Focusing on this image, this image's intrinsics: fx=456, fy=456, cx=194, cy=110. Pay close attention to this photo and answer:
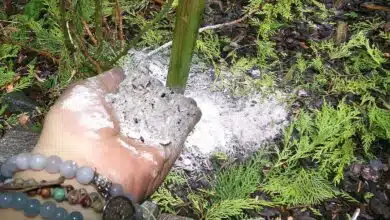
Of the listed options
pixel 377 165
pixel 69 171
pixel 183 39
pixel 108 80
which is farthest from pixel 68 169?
pixel 377 165

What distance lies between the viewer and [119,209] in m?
1.35

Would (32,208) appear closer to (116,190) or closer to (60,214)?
(60,214)

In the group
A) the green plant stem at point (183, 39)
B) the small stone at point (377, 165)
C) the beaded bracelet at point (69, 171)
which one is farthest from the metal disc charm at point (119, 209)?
the small stone at point (377, 165)

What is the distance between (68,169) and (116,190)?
157mm

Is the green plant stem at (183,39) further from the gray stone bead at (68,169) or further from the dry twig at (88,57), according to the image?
the gray stone bead at (68,169)

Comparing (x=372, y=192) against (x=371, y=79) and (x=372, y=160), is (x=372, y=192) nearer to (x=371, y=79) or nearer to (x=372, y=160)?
(x=372, y=160)

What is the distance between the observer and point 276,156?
2.24 metres

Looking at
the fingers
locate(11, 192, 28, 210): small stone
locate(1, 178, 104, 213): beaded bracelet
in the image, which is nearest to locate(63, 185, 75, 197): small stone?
locate(1, 178, 104, 213): beaded bracelet

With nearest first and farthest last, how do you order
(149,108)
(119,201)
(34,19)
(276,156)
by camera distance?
(119,201)
(149,108)
(276,156)
(34,19)

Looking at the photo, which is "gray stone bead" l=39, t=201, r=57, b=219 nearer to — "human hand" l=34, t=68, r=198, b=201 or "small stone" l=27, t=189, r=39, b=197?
"small stone" l=27, t=189, r=39, b=197

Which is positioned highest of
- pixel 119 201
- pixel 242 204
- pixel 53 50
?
pixel 119 201

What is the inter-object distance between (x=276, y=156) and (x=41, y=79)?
1347mm

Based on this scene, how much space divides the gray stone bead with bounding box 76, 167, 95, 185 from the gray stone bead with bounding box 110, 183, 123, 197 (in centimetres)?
7

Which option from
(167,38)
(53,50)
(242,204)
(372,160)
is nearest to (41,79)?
(53,50)
